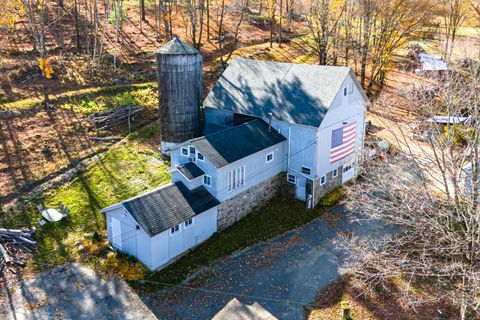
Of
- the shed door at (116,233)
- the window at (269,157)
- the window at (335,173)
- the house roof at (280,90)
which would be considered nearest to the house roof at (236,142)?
the window at (269,157)

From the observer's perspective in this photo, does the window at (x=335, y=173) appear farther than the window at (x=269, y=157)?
Yes

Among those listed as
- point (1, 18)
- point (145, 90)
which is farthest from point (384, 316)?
point (1, 18)

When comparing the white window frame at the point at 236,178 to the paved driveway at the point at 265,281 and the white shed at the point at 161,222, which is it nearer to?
the white shed at the point at 161,222

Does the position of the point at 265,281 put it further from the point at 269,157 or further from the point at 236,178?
the point at 269,157

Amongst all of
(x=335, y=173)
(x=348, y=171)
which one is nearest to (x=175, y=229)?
(x=335, y=173)

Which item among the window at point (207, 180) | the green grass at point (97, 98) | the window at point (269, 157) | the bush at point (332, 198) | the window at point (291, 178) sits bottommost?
the bush at point (332, 198)
